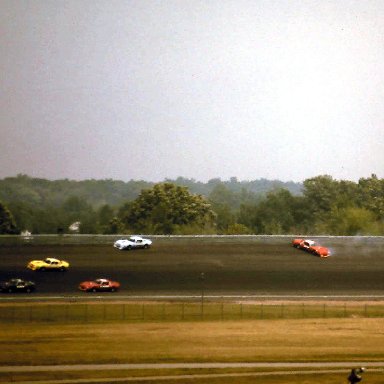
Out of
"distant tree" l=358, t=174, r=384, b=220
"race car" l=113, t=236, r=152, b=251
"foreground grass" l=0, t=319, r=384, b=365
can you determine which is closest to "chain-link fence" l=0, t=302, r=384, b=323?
"foreground grass" l=0, t=319, r=384, b=365

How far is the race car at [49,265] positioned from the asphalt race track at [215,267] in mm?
391

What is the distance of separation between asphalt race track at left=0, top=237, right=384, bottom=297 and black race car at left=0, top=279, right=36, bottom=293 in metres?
0.60

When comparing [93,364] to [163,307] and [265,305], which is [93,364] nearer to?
[163,307]

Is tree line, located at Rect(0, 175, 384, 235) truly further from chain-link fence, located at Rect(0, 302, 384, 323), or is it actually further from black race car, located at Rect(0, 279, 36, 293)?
chain-link fence, located at Rect(0, 302, 384, 323)

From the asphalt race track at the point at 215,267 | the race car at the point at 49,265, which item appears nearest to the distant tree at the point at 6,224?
the asphalt race track at the point at 215,267

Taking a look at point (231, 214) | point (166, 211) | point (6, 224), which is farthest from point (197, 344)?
point (231, 214)

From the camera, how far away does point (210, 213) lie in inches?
2808

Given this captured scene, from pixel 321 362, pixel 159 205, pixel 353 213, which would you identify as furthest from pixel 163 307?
pixel 353 213

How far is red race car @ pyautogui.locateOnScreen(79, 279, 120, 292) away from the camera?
125 feet

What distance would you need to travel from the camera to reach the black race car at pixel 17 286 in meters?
37.2

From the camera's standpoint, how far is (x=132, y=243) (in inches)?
1806

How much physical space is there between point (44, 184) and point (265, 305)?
5603 inches

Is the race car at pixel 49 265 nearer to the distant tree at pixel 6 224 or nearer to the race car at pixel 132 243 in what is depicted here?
the race car at pixel 132 243

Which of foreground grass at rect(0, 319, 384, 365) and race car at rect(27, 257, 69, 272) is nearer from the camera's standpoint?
foreground grass at rect(0, 319, 384, 365)
